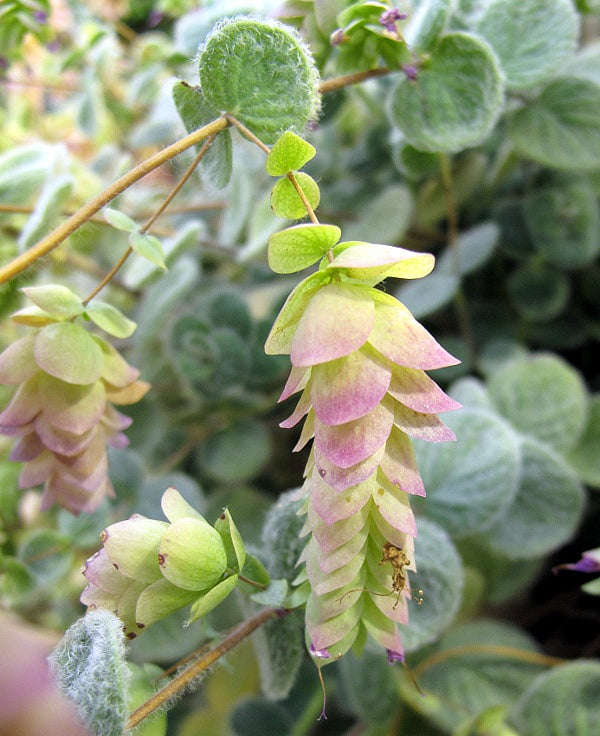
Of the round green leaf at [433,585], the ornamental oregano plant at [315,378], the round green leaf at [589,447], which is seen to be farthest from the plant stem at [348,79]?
the round green leaf at [589,447]

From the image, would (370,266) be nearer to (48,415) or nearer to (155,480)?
(48,415)

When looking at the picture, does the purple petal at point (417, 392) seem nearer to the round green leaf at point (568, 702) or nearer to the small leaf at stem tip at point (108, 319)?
the small leaf at stem tip at point (108, 319)

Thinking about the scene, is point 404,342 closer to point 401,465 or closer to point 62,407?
point 401,465

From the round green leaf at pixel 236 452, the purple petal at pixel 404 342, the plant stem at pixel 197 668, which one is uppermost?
the purple petal at pixel 404 342

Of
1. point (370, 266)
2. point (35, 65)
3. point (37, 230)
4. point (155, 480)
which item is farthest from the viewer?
point (35, 65)

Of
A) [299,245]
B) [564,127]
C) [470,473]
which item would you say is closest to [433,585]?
[470,473]

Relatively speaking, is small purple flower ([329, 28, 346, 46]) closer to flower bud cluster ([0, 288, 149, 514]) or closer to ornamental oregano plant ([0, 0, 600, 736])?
ornamental oregano plant ([0, 0, 600, 736])

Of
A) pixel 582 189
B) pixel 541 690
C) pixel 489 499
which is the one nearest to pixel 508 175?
pixel 582 189

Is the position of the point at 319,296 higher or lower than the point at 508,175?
higher
